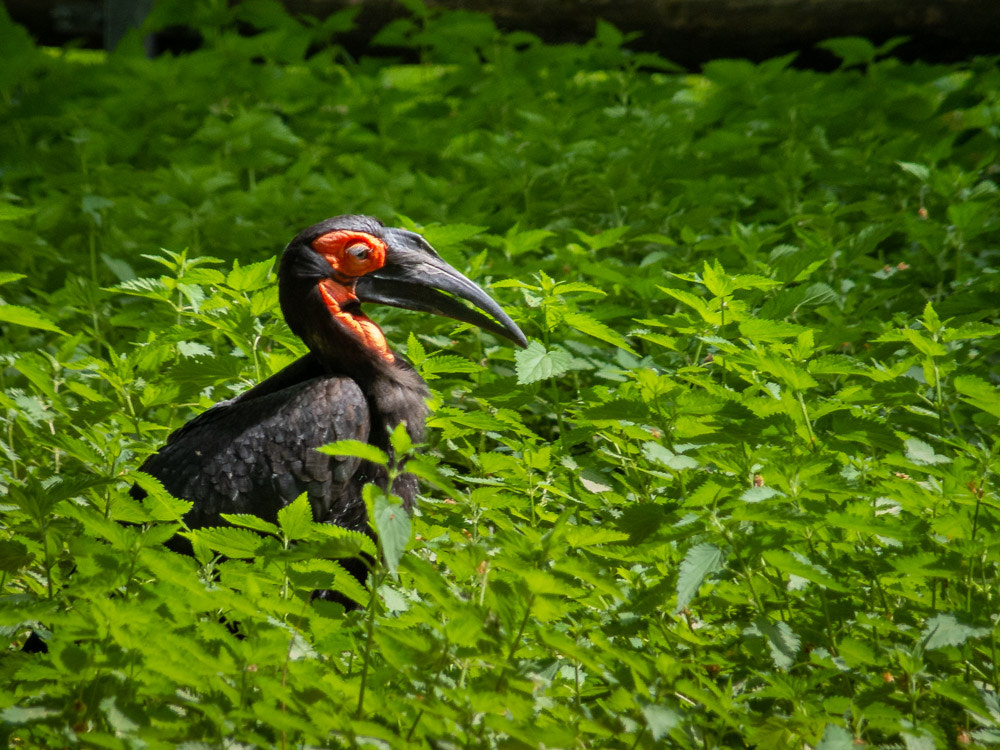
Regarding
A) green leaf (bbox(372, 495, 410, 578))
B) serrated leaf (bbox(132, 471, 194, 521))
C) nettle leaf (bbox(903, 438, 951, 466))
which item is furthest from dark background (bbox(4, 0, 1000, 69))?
green leaf (bbox(372, 495, 410, 578))

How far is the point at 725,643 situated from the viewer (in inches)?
111

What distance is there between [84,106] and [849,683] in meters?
6.19

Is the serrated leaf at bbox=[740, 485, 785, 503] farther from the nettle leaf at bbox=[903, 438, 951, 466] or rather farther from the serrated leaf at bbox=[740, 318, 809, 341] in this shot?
the serrated leaf at bbox=[740, 318, 809, 341]

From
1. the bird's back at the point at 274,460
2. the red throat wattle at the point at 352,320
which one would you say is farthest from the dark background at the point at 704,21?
the bird's back at the point at 274,460

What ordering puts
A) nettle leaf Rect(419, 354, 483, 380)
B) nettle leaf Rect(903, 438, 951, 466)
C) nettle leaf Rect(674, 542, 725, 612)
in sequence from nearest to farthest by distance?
nettle leaf Rect(674, 542, 725, 612)
nettle leaf Rect(903, 438, 951, 466)
nettle leaf Rect(419, 354, 483, 380)

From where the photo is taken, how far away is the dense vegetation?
2.22m

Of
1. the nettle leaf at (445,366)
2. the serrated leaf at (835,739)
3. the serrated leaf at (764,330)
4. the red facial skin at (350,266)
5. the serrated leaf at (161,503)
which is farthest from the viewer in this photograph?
the red facial skin at (350,266)

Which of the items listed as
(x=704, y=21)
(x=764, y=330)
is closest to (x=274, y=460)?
(x=764, y=330)

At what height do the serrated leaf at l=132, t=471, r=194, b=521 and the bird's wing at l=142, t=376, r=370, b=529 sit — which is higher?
the serrated leaf at l=132, t=471, r=194, b=521

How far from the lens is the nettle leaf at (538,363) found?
329 cm

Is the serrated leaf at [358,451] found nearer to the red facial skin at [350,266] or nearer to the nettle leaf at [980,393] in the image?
the red facial skin at [350,266]

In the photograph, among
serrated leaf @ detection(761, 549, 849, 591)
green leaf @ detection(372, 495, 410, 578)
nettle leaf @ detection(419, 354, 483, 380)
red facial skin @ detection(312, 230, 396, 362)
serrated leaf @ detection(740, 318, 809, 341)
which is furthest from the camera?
red facial skin @ detection(312, 230, 396, 362)

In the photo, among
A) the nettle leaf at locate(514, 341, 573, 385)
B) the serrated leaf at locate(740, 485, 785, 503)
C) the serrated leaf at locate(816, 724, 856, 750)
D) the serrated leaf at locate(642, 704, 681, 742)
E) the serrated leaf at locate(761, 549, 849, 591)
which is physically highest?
the serrated leaf at locate(740, 485, 785, 503)

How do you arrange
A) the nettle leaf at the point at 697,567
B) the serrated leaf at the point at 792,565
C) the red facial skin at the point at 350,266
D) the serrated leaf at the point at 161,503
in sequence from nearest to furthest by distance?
the nettle leaf at the point at 697,567, the serrated leaf at the point at 792,565, the serrated leaf at the point at 161,503, the red facial skin at the point at 350,266
